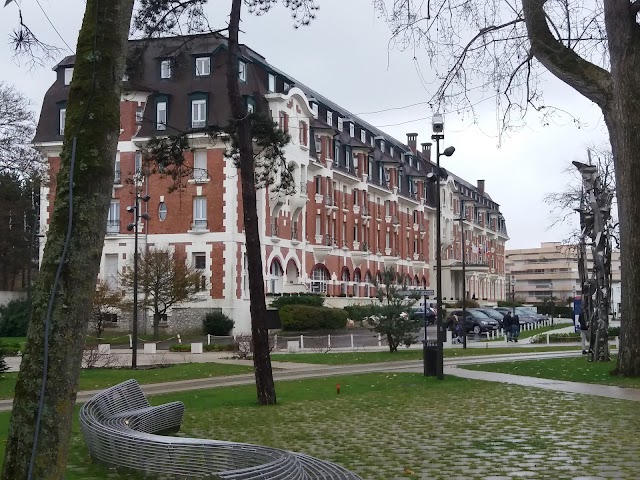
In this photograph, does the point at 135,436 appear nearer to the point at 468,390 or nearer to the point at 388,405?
the point at 388,405

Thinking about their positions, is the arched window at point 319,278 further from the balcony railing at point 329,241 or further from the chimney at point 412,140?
the chimney at point 412,140

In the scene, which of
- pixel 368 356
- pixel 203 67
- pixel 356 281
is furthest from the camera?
pixel 356 281

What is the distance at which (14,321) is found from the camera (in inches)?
1997

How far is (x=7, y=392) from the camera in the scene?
2098 cm

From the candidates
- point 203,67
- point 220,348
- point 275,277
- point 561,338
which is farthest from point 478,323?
point 203,67

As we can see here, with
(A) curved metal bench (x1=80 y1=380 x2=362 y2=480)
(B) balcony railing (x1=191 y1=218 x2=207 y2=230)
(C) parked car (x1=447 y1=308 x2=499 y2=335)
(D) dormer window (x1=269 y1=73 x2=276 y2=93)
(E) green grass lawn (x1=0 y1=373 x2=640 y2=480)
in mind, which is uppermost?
(D) dormer window (x1=269 y1=73 x2=276 y2=93)

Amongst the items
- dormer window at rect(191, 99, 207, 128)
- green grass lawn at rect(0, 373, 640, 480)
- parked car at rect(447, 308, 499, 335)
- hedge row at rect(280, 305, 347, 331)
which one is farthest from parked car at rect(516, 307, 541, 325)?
green grass lawn at rect(0, 373, 640, 480)

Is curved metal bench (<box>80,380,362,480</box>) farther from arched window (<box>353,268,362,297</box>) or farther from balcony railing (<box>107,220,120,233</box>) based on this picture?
arched window (<box>353,268,362,297</box>)

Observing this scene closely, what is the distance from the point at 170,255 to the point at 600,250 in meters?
29.7

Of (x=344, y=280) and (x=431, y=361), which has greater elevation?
(x=344, y=280)

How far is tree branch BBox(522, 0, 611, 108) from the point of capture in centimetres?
1866

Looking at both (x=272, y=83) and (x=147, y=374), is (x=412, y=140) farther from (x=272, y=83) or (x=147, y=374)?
(x=147, y=374)

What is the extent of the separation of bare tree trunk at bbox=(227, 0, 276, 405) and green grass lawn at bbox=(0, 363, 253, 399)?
23.4ft

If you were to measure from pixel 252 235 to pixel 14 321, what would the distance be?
3878 cm
